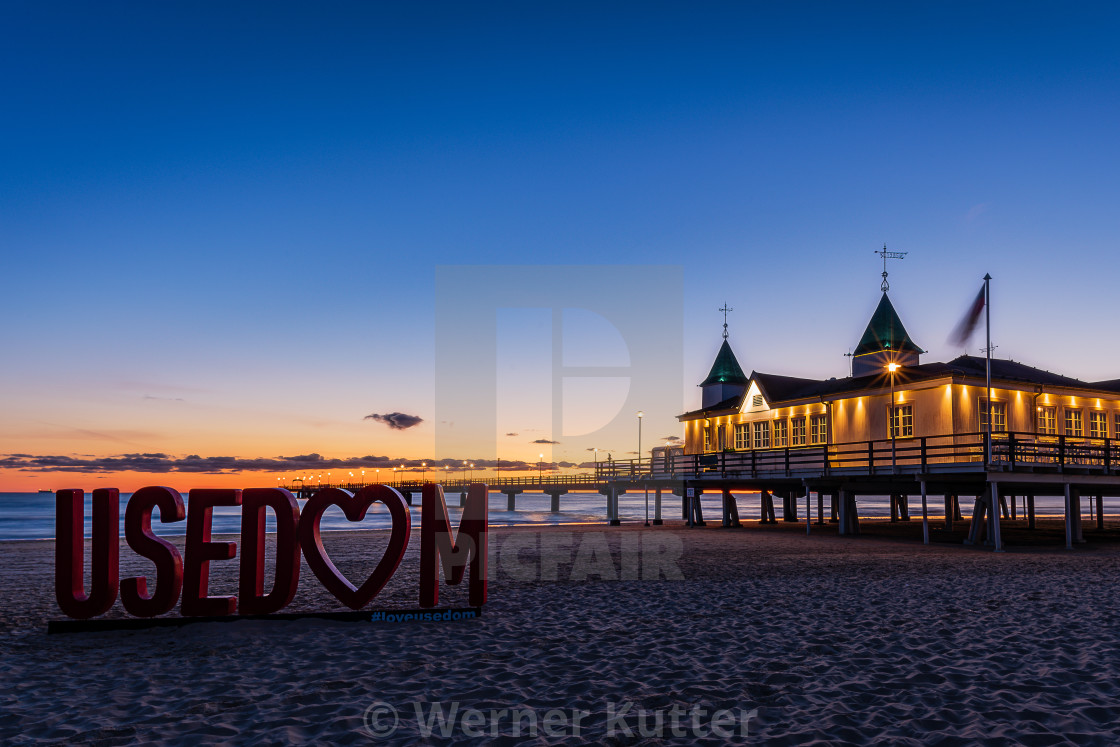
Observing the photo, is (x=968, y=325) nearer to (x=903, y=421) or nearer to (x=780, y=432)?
(x=903, y=421)

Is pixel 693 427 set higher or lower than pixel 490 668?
higher

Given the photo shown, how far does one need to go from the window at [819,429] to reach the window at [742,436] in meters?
4.65

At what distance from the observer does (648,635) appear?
1009cm

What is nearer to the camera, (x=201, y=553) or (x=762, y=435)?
(x=201, y=553)

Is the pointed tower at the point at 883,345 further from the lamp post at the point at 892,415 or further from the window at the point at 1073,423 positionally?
the window at the point at 1073,423

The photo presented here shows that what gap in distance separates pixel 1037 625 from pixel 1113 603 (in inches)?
114

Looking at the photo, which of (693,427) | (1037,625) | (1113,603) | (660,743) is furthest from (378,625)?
(693,427)

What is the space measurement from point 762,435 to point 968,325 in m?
13.9

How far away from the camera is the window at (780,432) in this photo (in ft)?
118

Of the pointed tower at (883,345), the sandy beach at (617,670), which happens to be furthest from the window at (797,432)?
the sandy beach at (617,670)

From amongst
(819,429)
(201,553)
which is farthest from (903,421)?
(201,553)

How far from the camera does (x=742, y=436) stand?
39031 millimetres

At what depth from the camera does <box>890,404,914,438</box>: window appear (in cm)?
2959

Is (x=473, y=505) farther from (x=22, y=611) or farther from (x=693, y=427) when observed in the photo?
(x=693, y=427)
